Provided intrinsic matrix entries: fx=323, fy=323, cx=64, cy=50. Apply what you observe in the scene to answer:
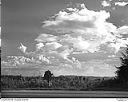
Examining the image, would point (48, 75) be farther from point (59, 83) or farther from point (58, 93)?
point (58, 93)

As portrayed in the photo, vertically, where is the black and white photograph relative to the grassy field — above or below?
above

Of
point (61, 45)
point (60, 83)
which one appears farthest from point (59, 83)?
point (61, 45)

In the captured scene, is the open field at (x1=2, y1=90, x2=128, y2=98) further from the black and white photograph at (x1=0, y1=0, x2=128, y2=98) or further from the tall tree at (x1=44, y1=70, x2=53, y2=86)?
the tall tree at (x1=44, y1=70, x2=53, y2=86)

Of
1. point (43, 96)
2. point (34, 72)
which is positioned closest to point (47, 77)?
point (34, 72)

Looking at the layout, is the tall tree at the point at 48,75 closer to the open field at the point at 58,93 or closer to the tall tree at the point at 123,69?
the open field at the point at 58,93

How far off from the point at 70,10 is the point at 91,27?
471mm

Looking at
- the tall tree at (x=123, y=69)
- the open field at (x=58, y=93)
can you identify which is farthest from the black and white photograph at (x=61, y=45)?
the tall tree at (x=123, y=69)

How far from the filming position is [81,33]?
18.4 feet

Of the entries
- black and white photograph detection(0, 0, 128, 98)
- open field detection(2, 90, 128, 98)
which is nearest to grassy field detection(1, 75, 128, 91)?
black and white photograph detection(0, 0, 128, 98)

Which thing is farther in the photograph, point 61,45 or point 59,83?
point 59,83

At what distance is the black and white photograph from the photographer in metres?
5.43

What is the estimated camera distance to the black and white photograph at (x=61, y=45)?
5426 mm

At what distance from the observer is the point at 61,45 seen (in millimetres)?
5594

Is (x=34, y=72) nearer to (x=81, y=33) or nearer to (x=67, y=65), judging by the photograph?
(x=67, y=65)
